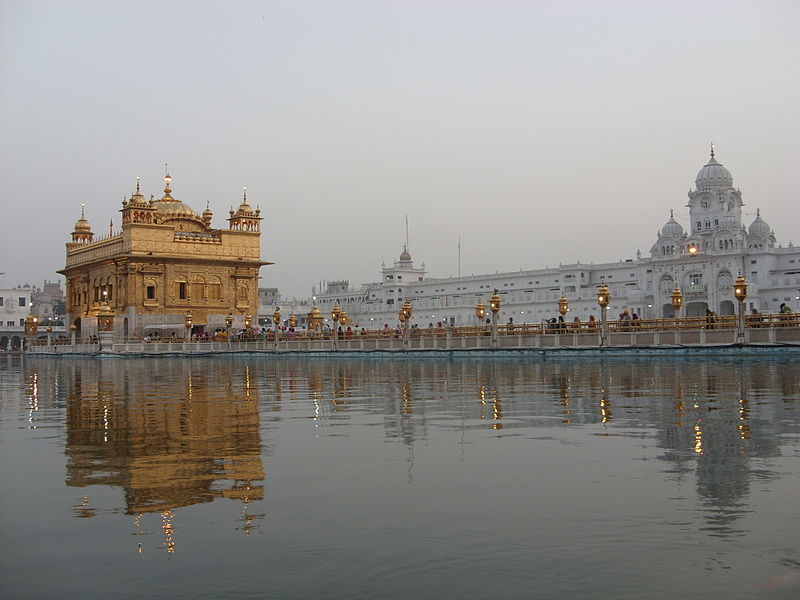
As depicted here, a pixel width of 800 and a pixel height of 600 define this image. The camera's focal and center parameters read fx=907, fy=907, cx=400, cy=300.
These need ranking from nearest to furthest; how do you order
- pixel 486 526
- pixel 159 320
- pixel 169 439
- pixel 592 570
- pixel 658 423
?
pixel 592 570, pixel 486 526, pixel 169 439, pixel 658 423, pixel 159 320

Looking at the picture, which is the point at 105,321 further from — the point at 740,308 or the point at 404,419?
the point at 404,419

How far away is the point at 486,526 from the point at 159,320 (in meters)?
67.3

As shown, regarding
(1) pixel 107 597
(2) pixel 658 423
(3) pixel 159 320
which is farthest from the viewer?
(3) pixel 159 320

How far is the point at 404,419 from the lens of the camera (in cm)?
1116

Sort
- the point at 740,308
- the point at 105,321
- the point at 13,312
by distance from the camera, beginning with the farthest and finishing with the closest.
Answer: the point at 13,312 → the point at 105,321 → the point at 740,308

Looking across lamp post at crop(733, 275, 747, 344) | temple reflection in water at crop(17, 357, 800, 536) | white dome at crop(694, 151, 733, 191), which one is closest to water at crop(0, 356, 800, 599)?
temple reflection in water at crop(17, 357, 800, 536)

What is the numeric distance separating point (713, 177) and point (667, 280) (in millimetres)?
14874

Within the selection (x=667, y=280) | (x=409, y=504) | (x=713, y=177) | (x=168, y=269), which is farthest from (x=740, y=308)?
(x=713, y=177)

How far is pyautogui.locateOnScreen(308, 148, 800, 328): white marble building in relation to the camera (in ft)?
316

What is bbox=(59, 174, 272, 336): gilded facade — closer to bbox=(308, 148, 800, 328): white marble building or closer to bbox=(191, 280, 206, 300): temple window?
bbox=(191, 280, 206, 300): temple window

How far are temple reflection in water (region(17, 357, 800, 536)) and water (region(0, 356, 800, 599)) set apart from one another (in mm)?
47

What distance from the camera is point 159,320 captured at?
69562 mm

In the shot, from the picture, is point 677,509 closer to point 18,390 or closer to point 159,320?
point 18,390

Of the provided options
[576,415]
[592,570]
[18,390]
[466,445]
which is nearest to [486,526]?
[592,570]
